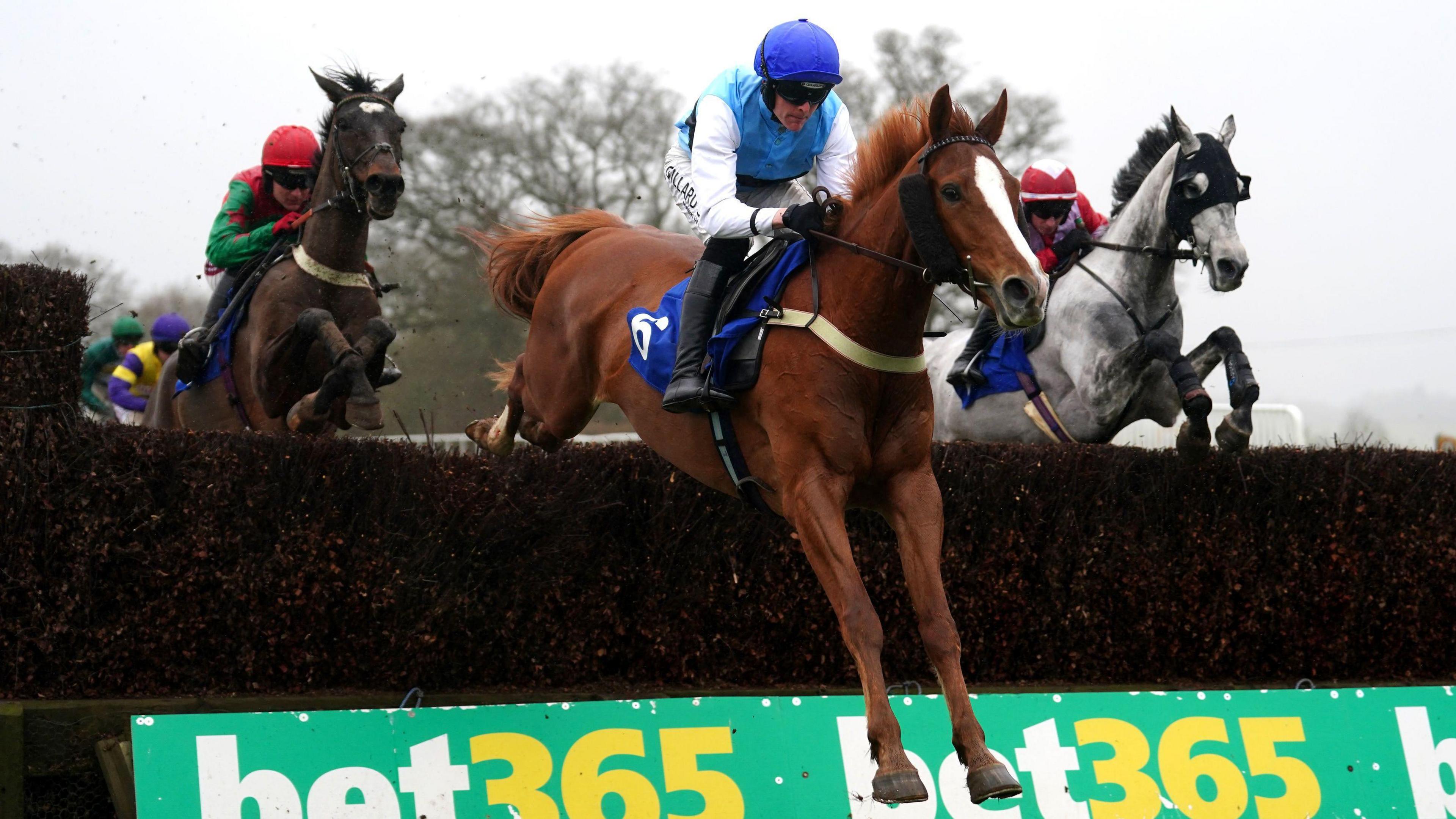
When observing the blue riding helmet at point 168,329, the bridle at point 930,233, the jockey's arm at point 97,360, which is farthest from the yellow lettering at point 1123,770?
the jockey's arm at point 97,360

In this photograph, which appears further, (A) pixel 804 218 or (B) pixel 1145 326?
(B) pixel 1145 326

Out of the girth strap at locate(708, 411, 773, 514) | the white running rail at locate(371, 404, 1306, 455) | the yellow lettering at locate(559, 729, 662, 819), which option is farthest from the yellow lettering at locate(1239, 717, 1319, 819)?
the white running rail at locate(371, 404, 1306, 455)

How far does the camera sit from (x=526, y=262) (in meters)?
6.07

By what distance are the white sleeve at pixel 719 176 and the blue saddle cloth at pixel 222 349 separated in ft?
10.9

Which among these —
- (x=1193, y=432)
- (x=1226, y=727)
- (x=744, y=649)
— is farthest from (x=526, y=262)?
(x=1226, y=727)

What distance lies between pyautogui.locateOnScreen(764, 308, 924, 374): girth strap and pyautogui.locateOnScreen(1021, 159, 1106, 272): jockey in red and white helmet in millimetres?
3529

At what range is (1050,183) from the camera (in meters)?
7.64

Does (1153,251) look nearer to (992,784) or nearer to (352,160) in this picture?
(352,160)

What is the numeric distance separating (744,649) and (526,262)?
6.25ft

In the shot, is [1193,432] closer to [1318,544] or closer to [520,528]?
[1318,544]

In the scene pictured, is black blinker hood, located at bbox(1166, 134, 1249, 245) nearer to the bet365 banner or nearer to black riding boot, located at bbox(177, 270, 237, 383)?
the bet365 banner

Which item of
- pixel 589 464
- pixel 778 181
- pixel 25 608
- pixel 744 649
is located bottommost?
pixel 744 649

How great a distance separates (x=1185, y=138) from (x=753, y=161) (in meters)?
3.07

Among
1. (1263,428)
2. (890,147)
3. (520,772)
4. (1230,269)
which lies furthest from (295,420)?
(1263,428)
